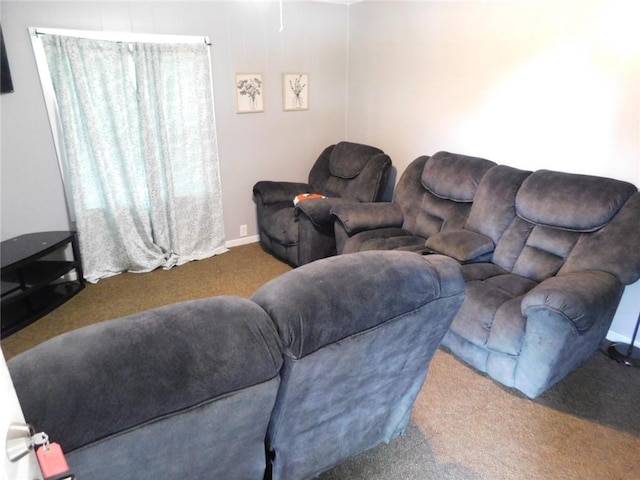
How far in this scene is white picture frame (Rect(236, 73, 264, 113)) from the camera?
3826 millimetres

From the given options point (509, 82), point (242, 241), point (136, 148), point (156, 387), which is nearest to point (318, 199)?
point (242, 241)

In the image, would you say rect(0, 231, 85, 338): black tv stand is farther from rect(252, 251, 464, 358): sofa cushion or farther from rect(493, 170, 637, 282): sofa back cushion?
rect(493, 170, 637, 282): sofa back cushion

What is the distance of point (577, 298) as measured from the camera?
195 centimetres

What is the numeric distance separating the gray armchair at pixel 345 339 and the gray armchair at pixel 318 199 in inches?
77.4

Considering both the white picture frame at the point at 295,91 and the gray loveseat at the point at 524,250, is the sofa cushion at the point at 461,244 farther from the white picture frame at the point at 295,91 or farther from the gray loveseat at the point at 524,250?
the white picture frame at the point at 295,91

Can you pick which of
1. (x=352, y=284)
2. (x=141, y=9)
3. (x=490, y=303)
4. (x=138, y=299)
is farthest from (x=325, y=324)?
(x=141, y=9)

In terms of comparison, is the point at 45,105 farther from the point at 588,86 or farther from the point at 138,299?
the point at 588,86

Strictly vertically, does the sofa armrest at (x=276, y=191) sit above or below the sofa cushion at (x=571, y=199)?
below

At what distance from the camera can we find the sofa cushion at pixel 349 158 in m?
3.93

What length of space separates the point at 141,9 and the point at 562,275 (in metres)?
3.48

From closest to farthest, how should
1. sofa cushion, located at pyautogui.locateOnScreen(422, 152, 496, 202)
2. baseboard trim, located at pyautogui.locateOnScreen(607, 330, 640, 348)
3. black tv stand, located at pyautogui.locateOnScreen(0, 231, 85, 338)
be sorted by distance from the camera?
Answer: baseboard trim, located at pyautogui.locateOnScreen(607, 330, 640, 348) < black tv stand, located at pyautogui.locateOnScreen(0, 231, 85, 338) < sofa cushion, located at pyautogui.locateOnScreen(422, 152, 496, 202)

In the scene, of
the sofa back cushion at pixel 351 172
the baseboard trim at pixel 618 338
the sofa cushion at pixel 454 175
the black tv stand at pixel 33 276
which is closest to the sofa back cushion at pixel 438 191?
the sofa cushion at pixel 454 175

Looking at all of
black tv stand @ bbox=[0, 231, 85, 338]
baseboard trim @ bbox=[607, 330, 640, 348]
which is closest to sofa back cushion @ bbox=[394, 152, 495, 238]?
baseboard trim @ bbox=[607, 330, 640, 348]

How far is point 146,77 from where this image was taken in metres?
3.30
